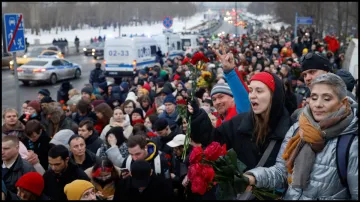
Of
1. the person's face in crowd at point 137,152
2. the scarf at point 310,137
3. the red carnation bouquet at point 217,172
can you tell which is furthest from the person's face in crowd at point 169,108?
the red carnation bouquet at point 217,172

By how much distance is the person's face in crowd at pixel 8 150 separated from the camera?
518cm

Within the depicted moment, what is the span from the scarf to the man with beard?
2823 mm

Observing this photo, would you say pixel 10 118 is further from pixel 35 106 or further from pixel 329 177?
pixel 329 177

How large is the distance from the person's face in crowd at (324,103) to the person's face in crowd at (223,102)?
171 cm

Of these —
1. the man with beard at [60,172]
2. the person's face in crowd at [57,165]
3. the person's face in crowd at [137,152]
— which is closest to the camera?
the man with beard at [60,172]

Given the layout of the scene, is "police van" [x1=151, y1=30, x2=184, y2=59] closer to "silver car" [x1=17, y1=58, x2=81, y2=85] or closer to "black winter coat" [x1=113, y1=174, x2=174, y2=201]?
"silver car" [x1=17, y1=58, x2=81, y2=85]

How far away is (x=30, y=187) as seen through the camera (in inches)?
167

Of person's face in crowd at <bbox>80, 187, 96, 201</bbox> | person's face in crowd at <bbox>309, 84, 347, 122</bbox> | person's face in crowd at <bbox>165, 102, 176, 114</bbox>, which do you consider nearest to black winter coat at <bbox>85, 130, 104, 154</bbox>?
person's face in crowd at <bbox>165, 102, 176, 114</bbox>

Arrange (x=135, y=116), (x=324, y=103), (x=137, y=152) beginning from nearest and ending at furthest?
(x=324, y=103)
(x=137, y=152)
(x=135, y=116)

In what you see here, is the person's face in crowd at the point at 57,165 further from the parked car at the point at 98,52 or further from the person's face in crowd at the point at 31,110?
the parked car at the point at 98,52

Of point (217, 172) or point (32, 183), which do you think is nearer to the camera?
point (217, 172)

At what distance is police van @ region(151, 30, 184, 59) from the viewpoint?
93.0ft

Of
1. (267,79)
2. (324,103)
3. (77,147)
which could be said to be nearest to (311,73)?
(267,79)

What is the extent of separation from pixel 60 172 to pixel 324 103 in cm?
319
